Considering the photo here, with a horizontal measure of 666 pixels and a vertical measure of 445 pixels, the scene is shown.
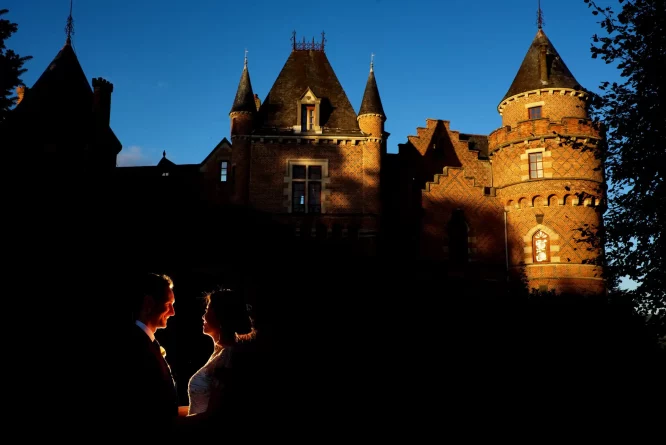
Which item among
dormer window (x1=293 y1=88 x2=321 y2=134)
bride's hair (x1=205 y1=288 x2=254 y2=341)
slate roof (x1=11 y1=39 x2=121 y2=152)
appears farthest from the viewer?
dormer window (x1=293 y1=88 x2=321 y2=134)

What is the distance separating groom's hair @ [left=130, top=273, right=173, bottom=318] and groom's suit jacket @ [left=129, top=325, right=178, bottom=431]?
52 cm

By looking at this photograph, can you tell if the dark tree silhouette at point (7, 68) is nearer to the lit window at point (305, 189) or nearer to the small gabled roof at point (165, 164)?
the lit window at point (305, 189)

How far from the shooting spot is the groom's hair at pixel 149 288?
3929 mm

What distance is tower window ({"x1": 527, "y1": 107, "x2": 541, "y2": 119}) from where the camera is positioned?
25.8 m

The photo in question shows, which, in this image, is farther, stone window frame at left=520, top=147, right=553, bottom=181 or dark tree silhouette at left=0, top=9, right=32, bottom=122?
stone window frame at left=520, top=147, right=553, bottom=181

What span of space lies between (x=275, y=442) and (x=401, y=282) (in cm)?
1901

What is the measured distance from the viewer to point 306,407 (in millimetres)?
4336

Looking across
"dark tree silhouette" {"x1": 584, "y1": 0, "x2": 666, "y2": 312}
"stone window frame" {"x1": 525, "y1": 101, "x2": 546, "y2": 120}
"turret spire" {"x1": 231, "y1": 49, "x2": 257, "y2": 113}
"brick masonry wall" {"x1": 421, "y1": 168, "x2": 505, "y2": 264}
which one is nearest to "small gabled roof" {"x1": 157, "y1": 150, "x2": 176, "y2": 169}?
"turret spire" {"x1": 231, "y1": 49, "x2": 257, "y2": 113}

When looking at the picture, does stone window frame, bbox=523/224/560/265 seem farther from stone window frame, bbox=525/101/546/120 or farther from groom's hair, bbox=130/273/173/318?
groom's hair, bbox=130/273/173/318

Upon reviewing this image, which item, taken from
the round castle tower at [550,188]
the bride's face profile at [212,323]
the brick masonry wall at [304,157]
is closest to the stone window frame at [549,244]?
the round castle tower at [550,188]

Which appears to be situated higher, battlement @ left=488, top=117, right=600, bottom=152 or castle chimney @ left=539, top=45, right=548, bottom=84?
castle chimney @ left=539, top=45, right=548, bottom=84

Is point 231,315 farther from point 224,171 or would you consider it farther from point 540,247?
point 224,171

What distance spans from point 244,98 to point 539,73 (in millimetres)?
14637

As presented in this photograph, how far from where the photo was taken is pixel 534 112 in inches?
1019
